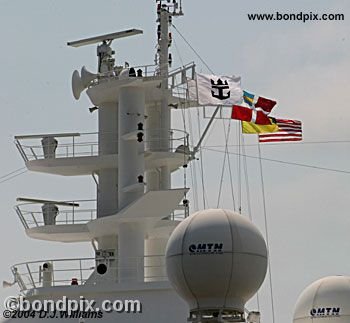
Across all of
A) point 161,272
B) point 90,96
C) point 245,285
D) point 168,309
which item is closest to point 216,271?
point 245,285

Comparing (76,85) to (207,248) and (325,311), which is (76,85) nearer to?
(325,311)

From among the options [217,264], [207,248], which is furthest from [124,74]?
[217,264]

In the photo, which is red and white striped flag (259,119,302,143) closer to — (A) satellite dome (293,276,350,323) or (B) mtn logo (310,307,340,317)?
(A) satellite dome (293,276,350,323)

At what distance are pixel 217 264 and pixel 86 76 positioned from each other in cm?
1548

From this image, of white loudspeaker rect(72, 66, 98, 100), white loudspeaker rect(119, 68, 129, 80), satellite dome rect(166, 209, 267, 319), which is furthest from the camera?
white loudspeaker rect(72, 66, 98, 100)

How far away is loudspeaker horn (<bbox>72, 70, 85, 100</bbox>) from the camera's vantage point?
5697 cm

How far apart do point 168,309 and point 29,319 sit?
5.59 m

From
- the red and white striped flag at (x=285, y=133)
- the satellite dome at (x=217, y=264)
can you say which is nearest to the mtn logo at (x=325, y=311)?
the satellite dome at (x=217, y=264)

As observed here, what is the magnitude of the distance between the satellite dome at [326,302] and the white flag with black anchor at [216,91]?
27.4ft

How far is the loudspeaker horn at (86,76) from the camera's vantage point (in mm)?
56609

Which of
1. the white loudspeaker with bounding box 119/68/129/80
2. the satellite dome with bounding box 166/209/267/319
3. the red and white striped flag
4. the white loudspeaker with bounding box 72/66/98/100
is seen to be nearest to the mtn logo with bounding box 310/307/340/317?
the satellite dome with bounding box 166/209/267/319

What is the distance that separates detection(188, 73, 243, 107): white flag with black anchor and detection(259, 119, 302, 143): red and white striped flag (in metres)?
1.61

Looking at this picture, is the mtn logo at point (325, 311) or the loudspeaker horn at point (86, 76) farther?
the loudspeaker horn at point (86, 76)

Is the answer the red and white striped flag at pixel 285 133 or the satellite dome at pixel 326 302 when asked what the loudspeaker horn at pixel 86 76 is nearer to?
the red and white striped flag at pixel 285 133
